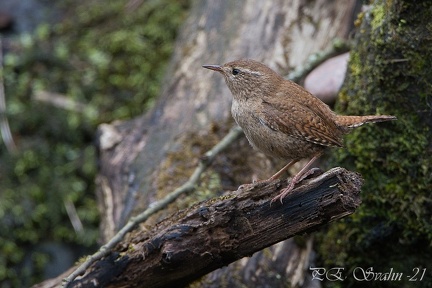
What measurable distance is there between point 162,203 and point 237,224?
111 centimetres

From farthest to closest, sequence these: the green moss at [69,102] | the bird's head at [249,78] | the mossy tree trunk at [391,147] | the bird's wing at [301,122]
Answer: the green moss at [69,102]
the bird's head at [249,78]
the mossy tree trunk at [391,147]
the bird's wing at [301,122]

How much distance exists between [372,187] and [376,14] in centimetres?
108

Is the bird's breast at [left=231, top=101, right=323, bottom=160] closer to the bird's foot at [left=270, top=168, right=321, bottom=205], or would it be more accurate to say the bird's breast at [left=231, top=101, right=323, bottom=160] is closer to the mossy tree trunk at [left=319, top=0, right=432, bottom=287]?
the bird's foot at [left=270, top=168, right=321, bottom=205]

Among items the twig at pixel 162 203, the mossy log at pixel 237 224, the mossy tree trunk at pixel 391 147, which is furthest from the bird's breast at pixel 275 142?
the twig at pixel 162 203

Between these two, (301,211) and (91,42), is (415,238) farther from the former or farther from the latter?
(91,42)

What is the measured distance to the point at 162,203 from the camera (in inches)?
165

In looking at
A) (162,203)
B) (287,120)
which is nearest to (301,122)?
(287,120)

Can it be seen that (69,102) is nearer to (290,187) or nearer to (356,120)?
(356,120)

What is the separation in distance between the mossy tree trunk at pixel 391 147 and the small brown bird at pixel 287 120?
406 millimetres

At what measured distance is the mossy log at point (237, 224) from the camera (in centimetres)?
300

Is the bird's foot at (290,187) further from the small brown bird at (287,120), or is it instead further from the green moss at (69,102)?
the green moss at (69,102)

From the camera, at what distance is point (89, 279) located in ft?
11.6

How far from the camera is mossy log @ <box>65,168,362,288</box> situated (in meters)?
3.00

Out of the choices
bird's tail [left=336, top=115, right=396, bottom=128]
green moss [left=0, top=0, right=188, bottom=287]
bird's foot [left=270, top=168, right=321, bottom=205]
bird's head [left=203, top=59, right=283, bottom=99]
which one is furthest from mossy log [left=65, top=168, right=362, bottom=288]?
green moss [left=0, top=0, right=188, bottom=287]
